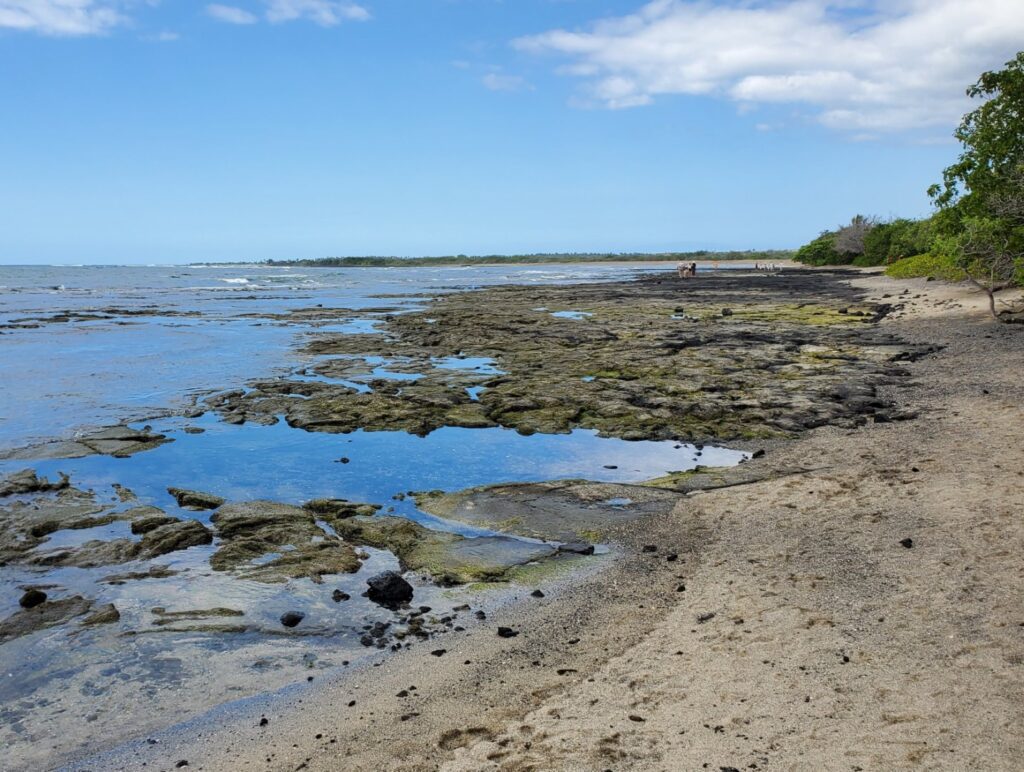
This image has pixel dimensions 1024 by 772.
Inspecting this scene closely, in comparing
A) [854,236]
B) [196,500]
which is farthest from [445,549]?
[854,236]

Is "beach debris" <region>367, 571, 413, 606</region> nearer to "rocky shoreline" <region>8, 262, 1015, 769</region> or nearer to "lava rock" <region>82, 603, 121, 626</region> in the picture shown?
"rocky shoreline" <region>8, 262, 1015, 769</region>

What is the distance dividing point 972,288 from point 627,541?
115ft

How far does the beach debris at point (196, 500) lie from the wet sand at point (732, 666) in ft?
19.0

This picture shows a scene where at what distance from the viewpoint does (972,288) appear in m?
36.6

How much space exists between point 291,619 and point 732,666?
432cm

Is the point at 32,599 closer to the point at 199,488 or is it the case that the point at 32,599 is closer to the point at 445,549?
the point at 199,488

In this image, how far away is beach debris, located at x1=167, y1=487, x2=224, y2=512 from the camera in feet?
37.0

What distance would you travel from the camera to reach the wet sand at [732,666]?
5.03 m

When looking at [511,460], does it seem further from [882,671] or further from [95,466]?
[882,671]

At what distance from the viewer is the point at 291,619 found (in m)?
7.58

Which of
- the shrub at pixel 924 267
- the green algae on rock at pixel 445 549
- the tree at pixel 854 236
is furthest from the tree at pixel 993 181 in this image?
the tree at pixel 854 236

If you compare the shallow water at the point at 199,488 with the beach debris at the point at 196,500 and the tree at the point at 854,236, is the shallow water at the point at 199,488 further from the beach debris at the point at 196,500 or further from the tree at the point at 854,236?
the tree at the point at 854,236

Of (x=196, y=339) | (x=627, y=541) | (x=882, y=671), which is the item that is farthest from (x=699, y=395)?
(x=196, y=339)

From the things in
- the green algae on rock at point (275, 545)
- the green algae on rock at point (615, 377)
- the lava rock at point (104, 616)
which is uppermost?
the green algae on rock at point (615, 377)
